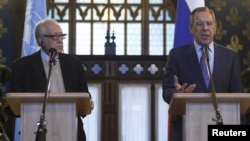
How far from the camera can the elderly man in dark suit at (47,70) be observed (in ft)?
15.8

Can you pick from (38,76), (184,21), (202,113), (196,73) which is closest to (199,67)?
(196,73)

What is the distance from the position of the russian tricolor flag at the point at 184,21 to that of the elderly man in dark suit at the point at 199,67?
218cm

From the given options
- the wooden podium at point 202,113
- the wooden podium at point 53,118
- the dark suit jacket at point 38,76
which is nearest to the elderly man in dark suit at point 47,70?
the dark suit jacket at point 38,76

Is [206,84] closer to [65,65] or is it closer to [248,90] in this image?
[65,65]

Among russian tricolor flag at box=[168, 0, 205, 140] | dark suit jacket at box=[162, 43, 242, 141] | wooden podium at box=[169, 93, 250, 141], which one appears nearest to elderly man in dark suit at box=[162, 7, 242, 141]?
dark suit jacket at box=[162, 43, 242, 141]

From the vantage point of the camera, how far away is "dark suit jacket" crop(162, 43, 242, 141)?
4457mm

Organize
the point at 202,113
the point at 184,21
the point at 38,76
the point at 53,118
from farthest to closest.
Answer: the point at 184,21, the point at 38,76, the point at 53,118, the point at 202,113

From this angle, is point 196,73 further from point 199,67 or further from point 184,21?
point 184,21

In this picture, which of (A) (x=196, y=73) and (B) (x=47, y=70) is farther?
(B) (x=47, y=70)

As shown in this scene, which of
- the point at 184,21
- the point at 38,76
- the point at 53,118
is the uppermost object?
the point at 184,21

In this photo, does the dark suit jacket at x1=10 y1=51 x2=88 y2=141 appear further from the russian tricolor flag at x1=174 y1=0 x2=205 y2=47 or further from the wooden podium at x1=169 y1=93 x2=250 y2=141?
the russian tricolor flag at x1=174 y1=0 x2=205 y2=47

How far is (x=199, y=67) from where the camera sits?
4504 mm

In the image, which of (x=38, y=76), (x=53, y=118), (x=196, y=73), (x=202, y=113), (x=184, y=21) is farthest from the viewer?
(x=184, y=21)

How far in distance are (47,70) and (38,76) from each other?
10cm
